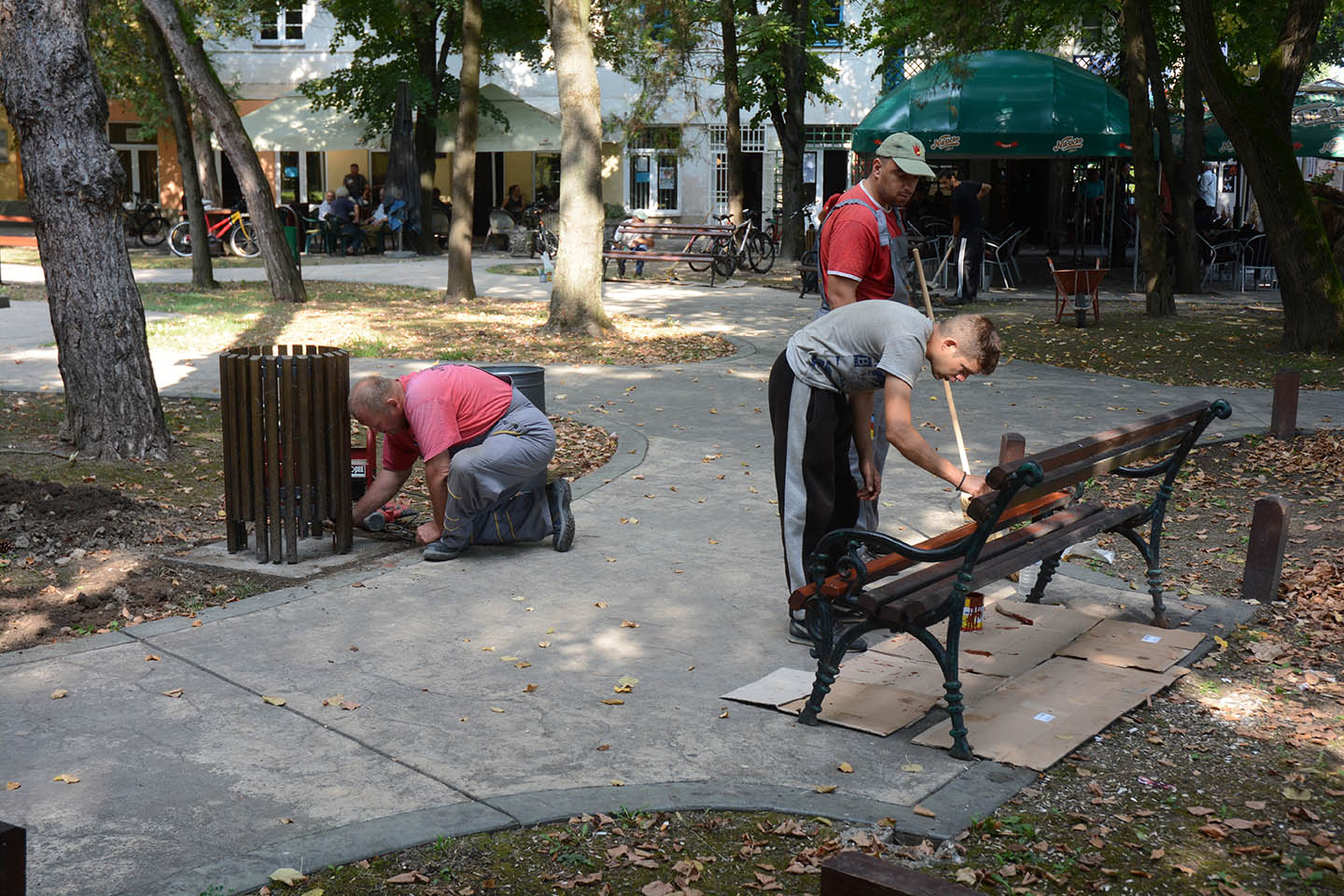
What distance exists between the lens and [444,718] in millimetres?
4602

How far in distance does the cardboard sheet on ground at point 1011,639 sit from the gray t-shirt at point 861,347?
43.5 inches

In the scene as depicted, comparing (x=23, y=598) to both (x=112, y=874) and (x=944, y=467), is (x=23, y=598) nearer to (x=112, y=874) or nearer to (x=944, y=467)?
(x=112, y=874)

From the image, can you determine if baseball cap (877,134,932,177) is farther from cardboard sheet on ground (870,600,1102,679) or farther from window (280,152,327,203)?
window (280,152,327,203)

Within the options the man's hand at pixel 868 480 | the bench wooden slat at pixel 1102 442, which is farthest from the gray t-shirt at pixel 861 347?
the bench wooden slat at pixel 1102 442

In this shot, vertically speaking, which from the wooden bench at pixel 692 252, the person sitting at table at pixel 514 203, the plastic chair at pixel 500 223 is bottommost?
the wooden bench at pixel 692 252

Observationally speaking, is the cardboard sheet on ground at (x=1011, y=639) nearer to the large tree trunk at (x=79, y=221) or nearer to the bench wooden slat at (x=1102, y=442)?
the bench wooden slat at (x=1102, y=442)

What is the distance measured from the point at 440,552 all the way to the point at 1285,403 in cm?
616

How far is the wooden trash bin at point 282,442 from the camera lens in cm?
609

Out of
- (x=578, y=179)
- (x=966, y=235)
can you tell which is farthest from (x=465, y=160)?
(x=966, y=235)

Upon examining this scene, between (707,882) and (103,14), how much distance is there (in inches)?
911

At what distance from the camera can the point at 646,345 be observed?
14.3m

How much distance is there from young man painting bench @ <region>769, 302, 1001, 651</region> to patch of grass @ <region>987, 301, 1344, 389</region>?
8.14 metres

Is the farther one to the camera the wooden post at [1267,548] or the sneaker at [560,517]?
the sneaker at [560,517]

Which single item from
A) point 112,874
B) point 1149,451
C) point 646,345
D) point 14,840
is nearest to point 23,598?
point 112,874
